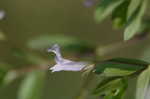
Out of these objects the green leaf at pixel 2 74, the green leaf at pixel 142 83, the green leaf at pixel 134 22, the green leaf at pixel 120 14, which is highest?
the green leaf at pixel 2 74

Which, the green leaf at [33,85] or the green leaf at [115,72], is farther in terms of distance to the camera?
the green leaf at [33,85]

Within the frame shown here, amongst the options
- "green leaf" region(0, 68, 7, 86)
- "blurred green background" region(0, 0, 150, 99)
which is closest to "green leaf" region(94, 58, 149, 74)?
"green leaf" region(0, 68, 7, 86)

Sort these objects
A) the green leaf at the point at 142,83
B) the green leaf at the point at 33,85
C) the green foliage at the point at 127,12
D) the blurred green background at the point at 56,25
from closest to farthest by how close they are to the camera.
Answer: the green leaf at the point at 142,83, the green foliage at the point at 127,12, the green leaf at the point at 33,85, the blurred green background at the point at 56,25

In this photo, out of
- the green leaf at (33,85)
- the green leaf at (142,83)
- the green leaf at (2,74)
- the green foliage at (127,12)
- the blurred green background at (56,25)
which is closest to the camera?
the green leaf at (142,83)

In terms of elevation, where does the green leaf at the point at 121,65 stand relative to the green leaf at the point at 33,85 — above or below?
below

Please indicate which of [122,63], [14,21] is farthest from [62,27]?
[122,63]

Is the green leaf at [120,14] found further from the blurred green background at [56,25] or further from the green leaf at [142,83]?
the blurred green background at [56,25]

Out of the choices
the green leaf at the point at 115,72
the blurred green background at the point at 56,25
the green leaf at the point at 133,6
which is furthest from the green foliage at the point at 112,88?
the blurred green background at the point at 56,25
